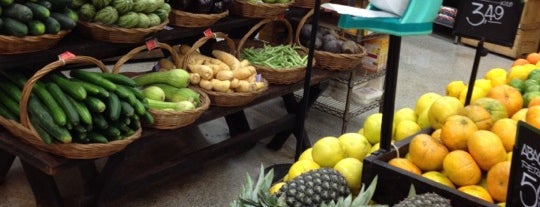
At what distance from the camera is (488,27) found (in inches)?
62.1

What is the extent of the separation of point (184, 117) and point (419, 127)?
1105 mm

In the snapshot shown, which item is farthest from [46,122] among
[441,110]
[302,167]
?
[441,110]

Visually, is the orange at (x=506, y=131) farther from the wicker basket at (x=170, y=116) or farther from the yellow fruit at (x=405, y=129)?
the wicker basket at (x=170, y=116)

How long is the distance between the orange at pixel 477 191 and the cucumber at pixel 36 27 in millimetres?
1556

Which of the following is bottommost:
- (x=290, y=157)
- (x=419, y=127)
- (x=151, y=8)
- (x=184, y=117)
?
(x=290, y=157)

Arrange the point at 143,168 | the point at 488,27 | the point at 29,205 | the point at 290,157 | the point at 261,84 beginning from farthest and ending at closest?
1. the point at 290,157
2. the point at 143,168
3. the point at 261,84
4. the point at 29,205
5. the point at 488,27

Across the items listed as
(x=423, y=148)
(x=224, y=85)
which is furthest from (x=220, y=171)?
(x=423, y=148)

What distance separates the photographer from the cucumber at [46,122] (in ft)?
6.59

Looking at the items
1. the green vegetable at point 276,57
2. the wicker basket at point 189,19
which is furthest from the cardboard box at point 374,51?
the wicker basket at point 189,19

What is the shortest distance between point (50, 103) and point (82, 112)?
0.13 meters

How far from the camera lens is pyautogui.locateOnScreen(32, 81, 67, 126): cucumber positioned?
202cm

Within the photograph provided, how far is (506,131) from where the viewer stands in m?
1.48

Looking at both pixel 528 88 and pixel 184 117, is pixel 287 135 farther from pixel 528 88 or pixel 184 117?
pixel 528 88

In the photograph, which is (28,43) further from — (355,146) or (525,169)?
(525,169)
